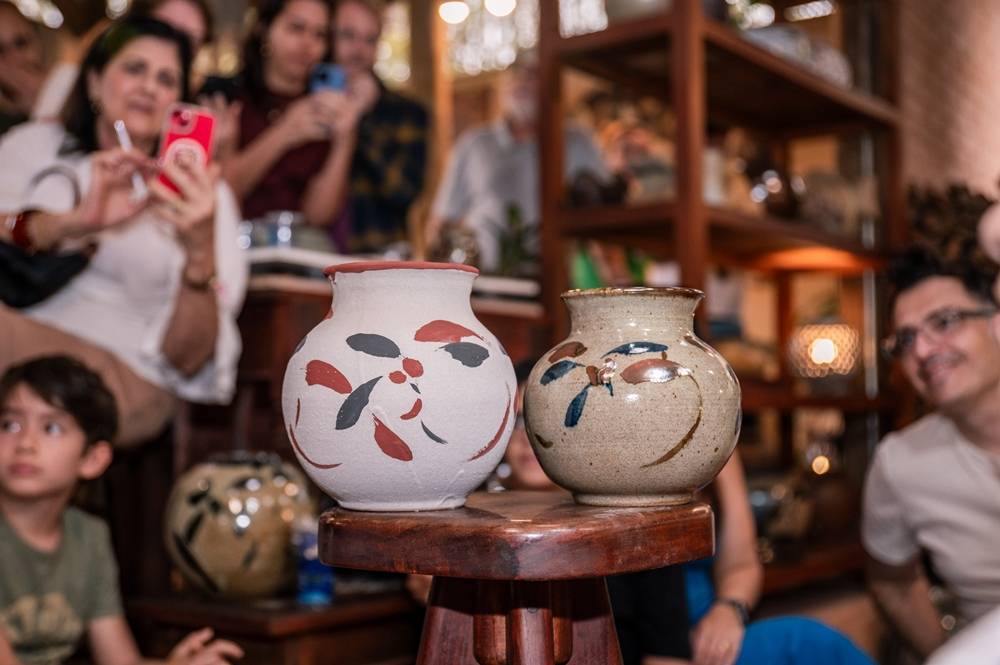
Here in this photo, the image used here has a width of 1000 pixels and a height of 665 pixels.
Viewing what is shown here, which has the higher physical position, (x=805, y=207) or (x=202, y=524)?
(x=805, y=207)

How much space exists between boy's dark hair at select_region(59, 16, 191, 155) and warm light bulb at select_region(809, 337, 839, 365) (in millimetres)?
2420

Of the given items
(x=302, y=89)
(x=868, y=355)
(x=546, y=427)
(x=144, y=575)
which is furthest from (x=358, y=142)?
(x=546, y=427)

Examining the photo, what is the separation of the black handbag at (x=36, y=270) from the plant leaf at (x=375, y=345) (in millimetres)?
1368

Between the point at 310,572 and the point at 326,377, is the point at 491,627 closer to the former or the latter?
the point at 326,377

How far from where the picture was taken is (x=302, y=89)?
335cm

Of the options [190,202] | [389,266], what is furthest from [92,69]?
[389,266]

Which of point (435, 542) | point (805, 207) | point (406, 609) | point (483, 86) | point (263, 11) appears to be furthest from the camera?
point (483, 86)

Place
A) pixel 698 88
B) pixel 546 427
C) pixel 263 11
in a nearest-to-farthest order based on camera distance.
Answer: pixel 546 427 < pixel 698 88 < pixel 263 11

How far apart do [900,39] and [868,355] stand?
123 centimetres

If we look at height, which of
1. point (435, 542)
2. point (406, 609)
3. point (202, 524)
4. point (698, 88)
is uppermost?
point (698, 88)

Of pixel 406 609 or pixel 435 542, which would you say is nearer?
pixel 435 542

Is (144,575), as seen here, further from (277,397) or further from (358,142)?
(358,142)

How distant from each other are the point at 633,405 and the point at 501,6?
6.63m

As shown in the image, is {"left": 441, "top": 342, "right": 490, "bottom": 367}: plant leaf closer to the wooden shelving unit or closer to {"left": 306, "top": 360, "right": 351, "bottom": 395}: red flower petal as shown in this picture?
{"left": 306, "top": 360, "right": 351, "bottom": 395}: red flower petal
